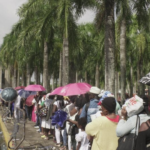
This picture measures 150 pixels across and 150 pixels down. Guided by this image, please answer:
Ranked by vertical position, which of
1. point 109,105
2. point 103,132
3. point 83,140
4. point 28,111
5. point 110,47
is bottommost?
point 28,111

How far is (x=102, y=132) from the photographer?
13.6 ft

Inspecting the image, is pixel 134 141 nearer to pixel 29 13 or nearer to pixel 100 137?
pixel 100 137

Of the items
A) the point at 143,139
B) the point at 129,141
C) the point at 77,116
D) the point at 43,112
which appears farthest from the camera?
the point at 43,112

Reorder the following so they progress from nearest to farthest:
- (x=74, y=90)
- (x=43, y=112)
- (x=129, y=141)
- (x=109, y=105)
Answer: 1. (x=129, y=141)
2. (x=109, y=105)
3. (x=74, y=90)
4. (x=43, y=112)

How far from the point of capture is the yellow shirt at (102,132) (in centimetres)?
413

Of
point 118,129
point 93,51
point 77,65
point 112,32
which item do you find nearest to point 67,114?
point 118,129

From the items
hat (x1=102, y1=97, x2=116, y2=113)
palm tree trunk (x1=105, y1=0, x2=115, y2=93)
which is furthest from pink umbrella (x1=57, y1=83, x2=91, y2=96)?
hat (x1=102, y1=97, x2=116, y2=113)

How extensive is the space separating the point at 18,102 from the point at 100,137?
1072 cm

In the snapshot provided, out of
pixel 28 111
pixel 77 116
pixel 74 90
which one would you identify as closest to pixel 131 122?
pixel 77 116

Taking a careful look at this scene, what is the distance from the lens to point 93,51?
105 feet

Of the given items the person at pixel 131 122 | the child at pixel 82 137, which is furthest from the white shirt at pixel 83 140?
the person at pixel 131 122

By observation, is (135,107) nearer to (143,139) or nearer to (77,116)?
(143,139)

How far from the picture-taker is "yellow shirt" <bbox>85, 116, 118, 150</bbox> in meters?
4.13

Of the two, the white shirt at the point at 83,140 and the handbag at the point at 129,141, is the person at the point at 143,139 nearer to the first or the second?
the handbag at the point at 129,141
